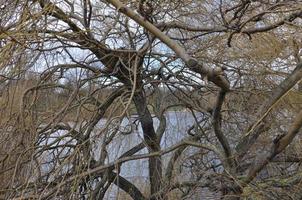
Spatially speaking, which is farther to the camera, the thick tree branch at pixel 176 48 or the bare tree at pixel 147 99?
the bare tree at pixel 147 99

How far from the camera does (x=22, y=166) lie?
243 centimetres

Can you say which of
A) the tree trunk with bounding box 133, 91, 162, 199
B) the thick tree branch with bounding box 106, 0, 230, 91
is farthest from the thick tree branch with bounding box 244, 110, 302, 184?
the tree trunk with bounding box 133, 91, 162, 199

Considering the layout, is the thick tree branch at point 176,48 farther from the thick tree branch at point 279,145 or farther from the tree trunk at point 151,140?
the tree trunk at point 151,140

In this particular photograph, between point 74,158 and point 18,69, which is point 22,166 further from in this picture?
point 18,69

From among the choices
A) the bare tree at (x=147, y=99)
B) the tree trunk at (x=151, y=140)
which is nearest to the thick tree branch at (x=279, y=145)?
the bare tree at (x=147, y=99)

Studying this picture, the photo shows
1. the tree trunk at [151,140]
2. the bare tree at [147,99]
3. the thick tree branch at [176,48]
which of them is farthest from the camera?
the tree trunk at [151,140]

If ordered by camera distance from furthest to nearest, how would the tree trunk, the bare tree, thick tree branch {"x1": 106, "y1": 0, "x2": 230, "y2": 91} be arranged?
the tree trunk → the bare tree → thick tree branch {"x1": 106, "y1": 0, "x2": 230, "y2": 91}

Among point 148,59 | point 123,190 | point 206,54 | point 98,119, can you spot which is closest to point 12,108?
point 98,119

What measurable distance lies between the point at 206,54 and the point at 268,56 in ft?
1.47

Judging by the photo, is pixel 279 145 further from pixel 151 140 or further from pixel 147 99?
pixel 147 99

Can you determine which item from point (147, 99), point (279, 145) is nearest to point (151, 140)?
point (147, 99)

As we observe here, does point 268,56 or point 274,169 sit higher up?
point 268,56

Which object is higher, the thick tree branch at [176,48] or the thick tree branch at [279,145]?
the thick tree branch at [176,48]

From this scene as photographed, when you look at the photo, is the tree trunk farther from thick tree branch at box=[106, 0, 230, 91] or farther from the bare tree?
thick tree branch at box=[106, 0, 230, 91]
